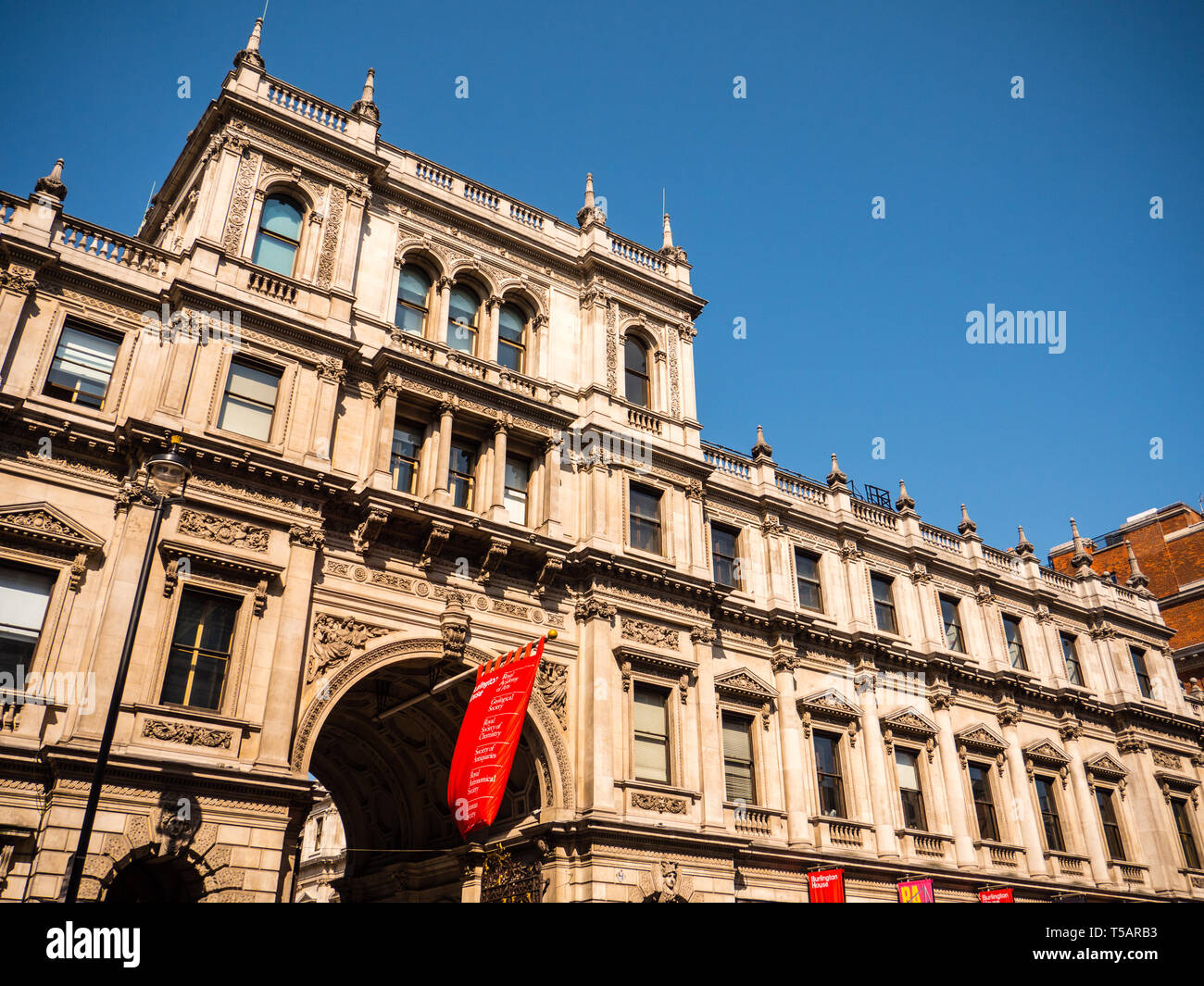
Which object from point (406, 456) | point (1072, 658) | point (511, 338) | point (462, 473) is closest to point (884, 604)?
point (1072, 658)

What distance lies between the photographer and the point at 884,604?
110ft

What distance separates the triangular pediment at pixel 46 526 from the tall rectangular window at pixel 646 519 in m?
13.6

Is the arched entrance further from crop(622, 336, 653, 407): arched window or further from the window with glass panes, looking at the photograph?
crop(622, 336, 653, 407): arched window

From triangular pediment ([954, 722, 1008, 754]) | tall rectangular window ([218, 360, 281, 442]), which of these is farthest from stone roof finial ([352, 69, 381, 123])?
triangular pediment ([954, 722, 1008, 754])

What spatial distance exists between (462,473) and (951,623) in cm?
2097

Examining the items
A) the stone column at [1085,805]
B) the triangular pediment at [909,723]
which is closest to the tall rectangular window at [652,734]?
the triangular pediment at [909,723]

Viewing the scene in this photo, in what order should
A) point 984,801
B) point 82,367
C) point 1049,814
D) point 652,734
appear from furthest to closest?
point 1049,814
point 984,801
point 652,734
point 82,367

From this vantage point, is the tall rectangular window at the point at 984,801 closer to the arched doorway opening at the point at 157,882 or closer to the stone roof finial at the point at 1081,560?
the stone roof finial at the point at 1081,560

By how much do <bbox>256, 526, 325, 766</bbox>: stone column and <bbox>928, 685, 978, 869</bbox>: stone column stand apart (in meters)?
21.9

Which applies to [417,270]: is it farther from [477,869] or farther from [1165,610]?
[1165,610]

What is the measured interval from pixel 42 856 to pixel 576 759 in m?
11.4

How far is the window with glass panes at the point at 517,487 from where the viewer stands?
25.4 metres

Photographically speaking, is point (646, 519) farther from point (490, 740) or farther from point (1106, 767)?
point (1106, 767)

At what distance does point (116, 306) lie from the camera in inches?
825
